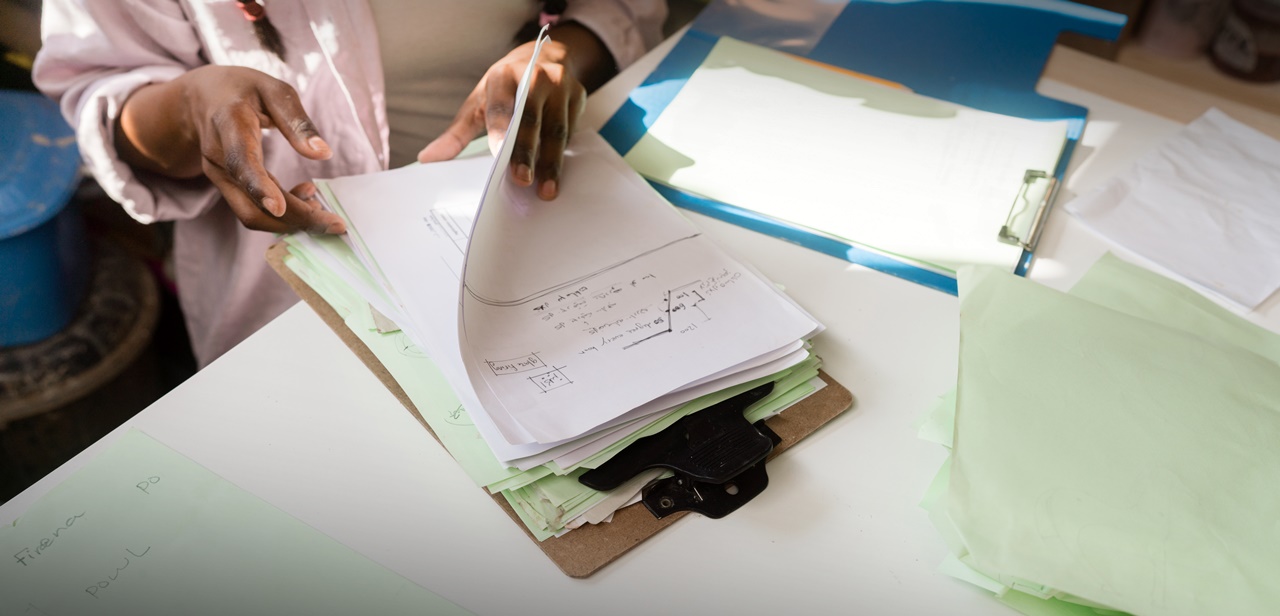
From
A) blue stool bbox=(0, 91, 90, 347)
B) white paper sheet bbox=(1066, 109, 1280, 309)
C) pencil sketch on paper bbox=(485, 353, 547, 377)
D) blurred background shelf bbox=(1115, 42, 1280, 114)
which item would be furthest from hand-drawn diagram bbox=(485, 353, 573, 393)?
blurred background shelf bbox=(1115, 42, 1280, 114)

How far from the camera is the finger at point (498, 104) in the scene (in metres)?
0.74

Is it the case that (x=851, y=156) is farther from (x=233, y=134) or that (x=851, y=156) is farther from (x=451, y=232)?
(x=233, y=134)

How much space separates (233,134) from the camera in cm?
67

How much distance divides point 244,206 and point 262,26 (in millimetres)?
235

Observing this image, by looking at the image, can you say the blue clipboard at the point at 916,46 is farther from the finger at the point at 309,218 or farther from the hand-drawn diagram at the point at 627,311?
the finger at the point at 309,218

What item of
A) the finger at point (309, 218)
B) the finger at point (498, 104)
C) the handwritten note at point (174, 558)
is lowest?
the handwritten note at point (174, 558)

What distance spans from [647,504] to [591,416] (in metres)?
0.07

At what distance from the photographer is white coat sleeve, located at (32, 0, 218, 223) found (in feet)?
2.46

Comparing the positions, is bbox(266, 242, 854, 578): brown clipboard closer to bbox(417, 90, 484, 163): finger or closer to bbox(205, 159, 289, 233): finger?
bbox(205, 159, 289, 233): finger

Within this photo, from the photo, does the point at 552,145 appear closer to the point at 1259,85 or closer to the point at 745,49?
the point at 745,49

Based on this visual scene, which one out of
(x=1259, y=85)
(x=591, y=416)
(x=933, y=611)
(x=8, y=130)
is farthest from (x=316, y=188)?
(x=1259, y=85)

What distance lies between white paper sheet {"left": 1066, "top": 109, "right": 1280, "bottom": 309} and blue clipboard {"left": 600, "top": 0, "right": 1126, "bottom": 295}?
0.07 meters

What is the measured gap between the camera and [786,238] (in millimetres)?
745

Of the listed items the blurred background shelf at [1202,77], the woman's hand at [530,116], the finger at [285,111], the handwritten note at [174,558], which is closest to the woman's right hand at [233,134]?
the finger at [285,111]
